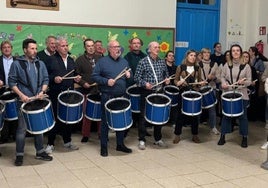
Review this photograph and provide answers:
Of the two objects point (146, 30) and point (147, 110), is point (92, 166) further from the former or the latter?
point (146, 30)

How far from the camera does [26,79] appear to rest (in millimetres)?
4031

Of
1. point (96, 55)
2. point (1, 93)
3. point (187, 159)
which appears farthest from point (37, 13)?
point (187, 159)

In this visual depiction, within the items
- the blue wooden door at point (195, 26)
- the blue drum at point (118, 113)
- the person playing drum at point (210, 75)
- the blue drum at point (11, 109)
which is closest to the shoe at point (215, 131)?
the person playing drum at point (210, 75)

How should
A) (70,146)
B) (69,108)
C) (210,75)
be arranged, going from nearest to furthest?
(69,108), (70,146), (210,75)

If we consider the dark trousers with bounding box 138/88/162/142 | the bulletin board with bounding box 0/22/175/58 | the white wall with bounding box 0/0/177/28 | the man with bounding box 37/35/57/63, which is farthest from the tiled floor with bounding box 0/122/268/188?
the white wall with bounding box 0/0/177/28

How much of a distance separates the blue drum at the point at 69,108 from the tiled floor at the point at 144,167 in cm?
46

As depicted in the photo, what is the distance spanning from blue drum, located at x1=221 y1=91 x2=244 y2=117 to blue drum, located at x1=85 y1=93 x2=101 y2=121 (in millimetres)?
1602

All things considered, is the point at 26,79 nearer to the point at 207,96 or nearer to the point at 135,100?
the point at 135,100

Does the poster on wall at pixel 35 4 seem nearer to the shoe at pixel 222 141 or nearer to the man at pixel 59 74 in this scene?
the man at pixel 59 74

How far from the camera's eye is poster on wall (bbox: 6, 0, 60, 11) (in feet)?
18.7

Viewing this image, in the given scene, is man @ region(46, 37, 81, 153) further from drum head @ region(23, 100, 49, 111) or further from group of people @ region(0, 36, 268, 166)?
drum head @ region(23, 100, 49, 111)

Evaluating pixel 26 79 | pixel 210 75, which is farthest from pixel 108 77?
pixel 210 75

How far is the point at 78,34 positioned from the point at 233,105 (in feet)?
9.28

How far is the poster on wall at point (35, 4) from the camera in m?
5.69
